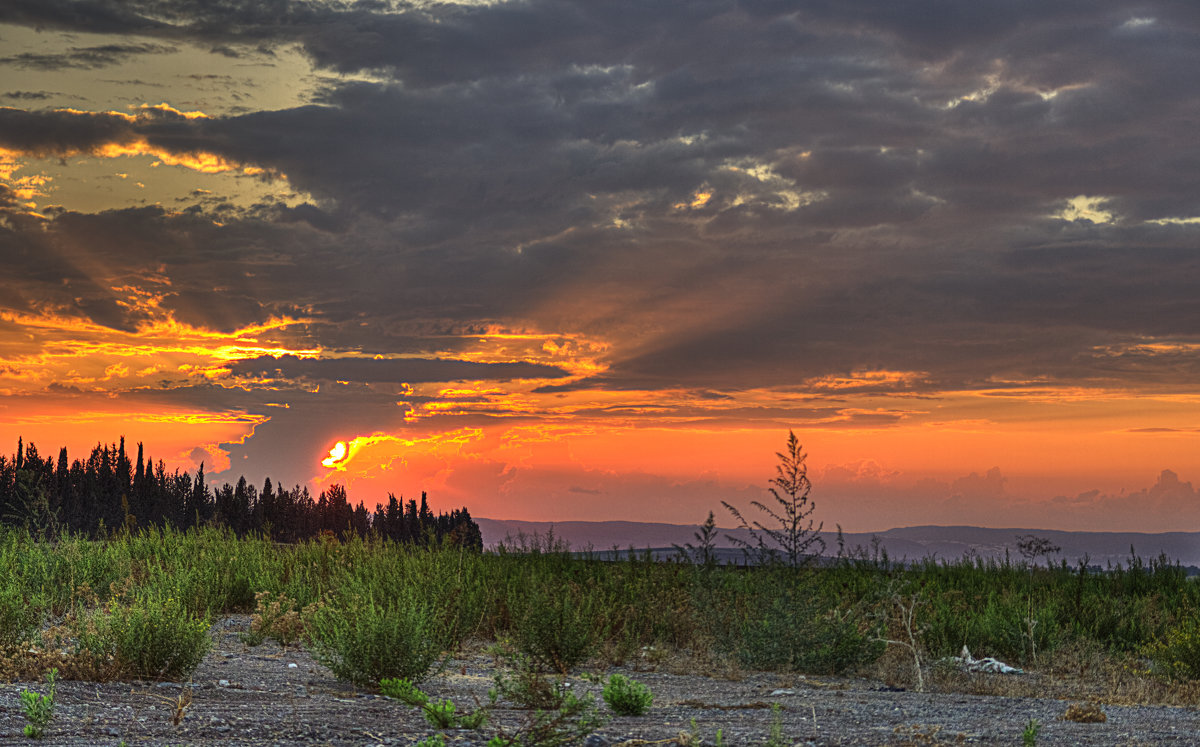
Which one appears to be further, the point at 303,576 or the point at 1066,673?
the point at 303,576

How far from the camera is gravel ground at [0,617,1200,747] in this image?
648 cm

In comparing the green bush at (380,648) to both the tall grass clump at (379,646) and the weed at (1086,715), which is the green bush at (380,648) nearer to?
the tall grass clump at (379,646)

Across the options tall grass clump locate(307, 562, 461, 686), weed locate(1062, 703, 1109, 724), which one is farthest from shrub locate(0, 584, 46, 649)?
weed locate(1062, 703, 1109, 724)

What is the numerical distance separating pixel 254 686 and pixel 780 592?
6332 mm

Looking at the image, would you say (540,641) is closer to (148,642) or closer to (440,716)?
(148,642)

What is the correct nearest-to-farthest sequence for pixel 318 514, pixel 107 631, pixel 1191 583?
pixel 107 631 → pixel 1191 583 → pixel 318 514

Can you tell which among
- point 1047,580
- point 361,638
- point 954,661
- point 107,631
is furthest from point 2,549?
point 1047,580

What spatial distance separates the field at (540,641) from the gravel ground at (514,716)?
43 mm

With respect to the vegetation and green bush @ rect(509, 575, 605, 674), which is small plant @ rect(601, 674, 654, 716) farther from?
green bush @ rect(509, 575, 605, 674)

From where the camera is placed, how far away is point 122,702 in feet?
25.2

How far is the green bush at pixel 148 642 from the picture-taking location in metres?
8.75

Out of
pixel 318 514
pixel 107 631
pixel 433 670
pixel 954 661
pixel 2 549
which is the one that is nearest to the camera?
pixel 107 631

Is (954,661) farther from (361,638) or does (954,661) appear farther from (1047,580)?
(1047,580)

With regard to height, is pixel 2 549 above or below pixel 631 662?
above
